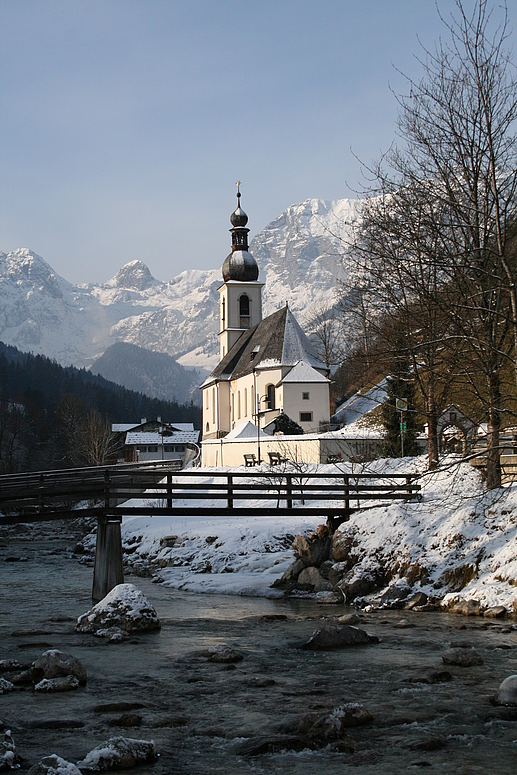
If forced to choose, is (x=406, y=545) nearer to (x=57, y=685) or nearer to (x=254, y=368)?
(x=57, y=685)

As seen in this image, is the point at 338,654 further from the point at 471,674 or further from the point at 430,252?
the point at 430,252

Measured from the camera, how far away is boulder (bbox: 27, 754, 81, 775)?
298 inches

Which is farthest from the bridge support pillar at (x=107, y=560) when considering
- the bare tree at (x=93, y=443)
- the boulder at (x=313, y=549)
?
the bare tree at (x=93, y=443)

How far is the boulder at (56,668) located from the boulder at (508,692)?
227 inches

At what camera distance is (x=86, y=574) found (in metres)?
26.8

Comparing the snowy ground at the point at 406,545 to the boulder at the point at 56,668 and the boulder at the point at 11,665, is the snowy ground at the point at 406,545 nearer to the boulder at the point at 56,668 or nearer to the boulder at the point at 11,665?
the boulder at the point at 56,668

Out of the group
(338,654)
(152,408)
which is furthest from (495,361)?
(152,408)

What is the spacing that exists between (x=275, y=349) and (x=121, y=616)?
159 feet

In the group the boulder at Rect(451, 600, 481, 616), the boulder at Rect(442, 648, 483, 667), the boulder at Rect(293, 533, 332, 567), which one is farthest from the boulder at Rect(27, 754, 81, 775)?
the boulder at Rect(293, 533, 332, 567)

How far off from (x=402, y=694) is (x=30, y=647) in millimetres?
6874

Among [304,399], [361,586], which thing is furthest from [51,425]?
[361,586]

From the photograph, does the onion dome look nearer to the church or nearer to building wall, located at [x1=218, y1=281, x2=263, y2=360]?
the church

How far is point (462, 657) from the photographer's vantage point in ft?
40.7

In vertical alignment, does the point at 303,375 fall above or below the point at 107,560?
above
